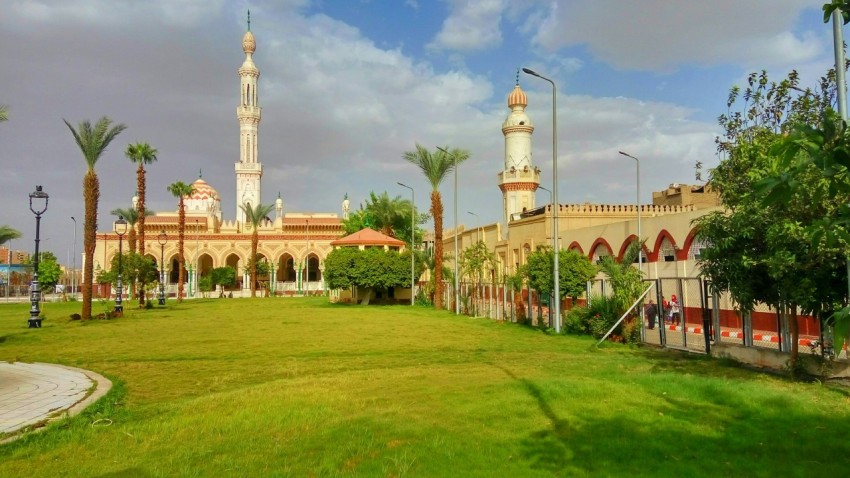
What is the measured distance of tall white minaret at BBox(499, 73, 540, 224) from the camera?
171ft

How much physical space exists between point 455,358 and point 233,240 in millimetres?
57355

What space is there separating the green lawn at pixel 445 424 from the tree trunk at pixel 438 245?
24078 millimetres

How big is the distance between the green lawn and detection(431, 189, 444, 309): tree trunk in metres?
24.1

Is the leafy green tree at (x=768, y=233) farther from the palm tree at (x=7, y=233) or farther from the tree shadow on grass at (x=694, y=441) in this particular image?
the palm tree at (x=7, y=233)

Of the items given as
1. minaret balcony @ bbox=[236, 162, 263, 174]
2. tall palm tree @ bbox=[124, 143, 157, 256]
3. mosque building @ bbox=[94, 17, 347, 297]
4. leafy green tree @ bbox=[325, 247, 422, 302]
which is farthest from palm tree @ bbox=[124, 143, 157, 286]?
minaret balcony @ bbox=[236, 162, 263, 174]

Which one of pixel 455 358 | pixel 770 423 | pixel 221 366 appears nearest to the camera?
pixel 770 423

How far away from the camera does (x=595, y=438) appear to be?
19.5 feet

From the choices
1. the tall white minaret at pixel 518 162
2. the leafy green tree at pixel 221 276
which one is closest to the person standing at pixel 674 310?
the tall white minaret at pixel 518 162

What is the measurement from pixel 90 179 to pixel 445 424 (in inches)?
1069

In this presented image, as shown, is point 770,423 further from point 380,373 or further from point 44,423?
point 44,423

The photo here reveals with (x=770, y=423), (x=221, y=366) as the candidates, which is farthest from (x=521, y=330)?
(x=770, y=423)

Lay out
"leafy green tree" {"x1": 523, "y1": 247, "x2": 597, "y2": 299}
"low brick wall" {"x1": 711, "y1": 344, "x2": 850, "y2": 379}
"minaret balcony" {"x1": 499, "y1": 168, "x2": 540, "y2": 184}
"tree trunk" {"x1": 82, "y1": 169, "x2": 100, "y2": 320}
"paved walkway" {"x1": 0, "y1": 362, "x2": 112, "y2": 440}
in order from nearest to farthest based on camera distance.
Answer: "paved walkway" {"x1": 0, "y1": 362, "x2": 112, "y2": 440} → "low brick wall" {"x1": 711, "y1": 344, "x2": 850, "y2": 379} → "leafy green tree" {"x1": 523, "y1": 247, "x2": 597, "y2": 299} → "tree trunk" {"x1": 82, "y1": 169, "x2": 100, "y2": 320} → "minaret balcony" {"x1": 499, "y1": 168, "x2": 540, "y2": 184}

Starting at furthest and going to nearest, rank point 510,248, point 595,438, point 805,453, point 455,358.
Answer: point 510,248 < point 455,358 < point 595,438 < point 805,453

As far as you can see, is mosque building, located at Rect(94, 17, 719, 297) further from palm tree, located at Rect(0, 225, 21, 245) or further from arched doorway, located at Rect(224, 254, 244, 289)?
palm tree, located at Rect(0, 225, 21, 245)
